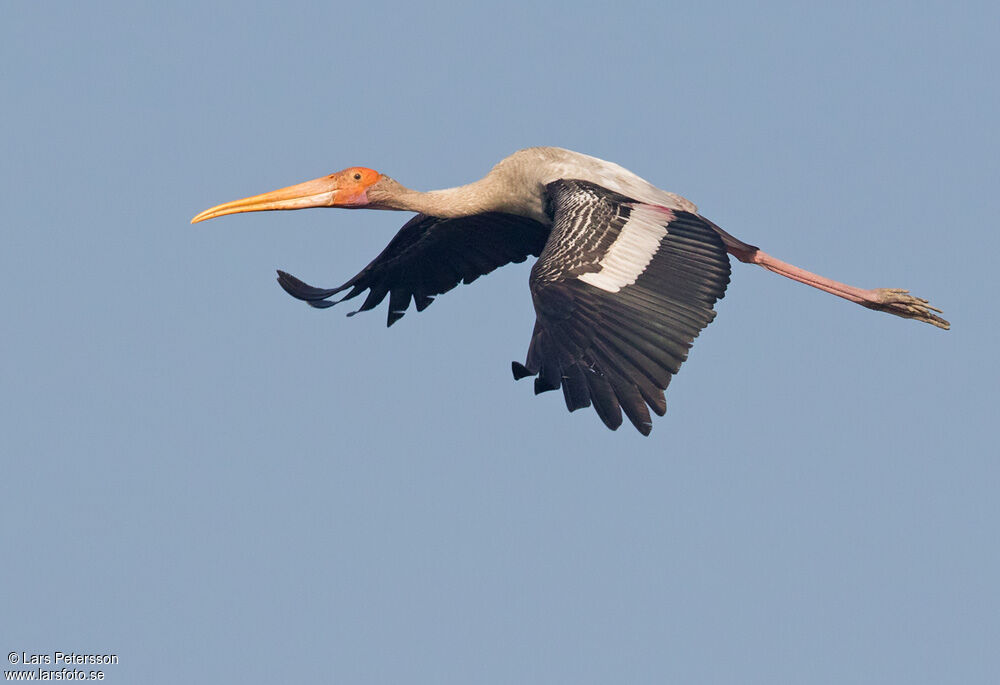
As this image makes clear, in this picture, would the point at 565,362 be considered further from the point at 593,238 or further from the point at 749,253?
the point at 749,253

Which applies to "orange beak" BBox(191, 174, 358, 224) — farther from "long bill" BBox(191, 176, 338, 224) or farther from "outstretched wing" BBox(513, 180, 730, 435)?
"outstretched wing" BBox(513, 180, 730, 435)

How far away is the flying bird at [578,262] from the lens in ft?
43.7

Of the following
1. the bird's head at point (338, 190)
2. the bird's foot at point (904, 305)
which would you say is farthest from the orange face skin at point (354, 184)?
the bird's foot at point (904, 305)

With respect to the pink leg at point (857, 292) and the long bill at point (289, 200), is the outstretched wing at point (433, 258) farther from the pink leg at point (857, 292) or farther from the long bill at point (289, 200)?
the pink leg at point (857, 292)

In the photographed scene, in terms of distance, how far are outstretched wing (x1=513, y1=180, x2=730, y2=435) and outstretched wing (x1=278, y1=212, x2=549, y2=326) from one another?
193cm

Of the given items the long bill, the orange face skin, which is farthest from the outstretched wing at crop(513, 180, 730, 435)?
the long bill

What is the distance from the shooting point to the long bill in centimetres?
1722

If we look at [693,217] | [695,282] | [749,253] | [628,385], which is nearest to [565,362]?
[628,385]

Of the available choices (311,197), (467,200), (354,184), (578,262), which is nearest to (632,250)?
(578,262)

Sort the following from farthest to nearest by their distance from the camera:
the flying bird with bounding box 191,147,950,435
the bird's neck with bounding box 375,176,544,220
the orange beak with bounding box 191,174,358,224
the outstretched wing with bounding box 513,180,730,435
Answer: the orange beak with bounding box 191,174,358,224 < the bird's neck with bounding box 375,176,544,220 < the flying bird with bounding box 191,147,950,435 < the outstretched wing with bounding box 513,180,730,435

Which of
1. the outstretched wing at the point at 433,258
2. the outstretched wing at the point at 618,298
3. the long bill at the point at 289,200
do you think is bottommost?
the outstretched wing at the point at 618,298

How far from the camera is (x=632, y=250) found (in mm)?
14867

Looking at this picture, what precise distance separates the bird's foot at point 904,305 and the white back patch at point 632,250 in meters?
2.88

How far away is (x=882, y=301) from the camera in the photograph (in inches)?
672
